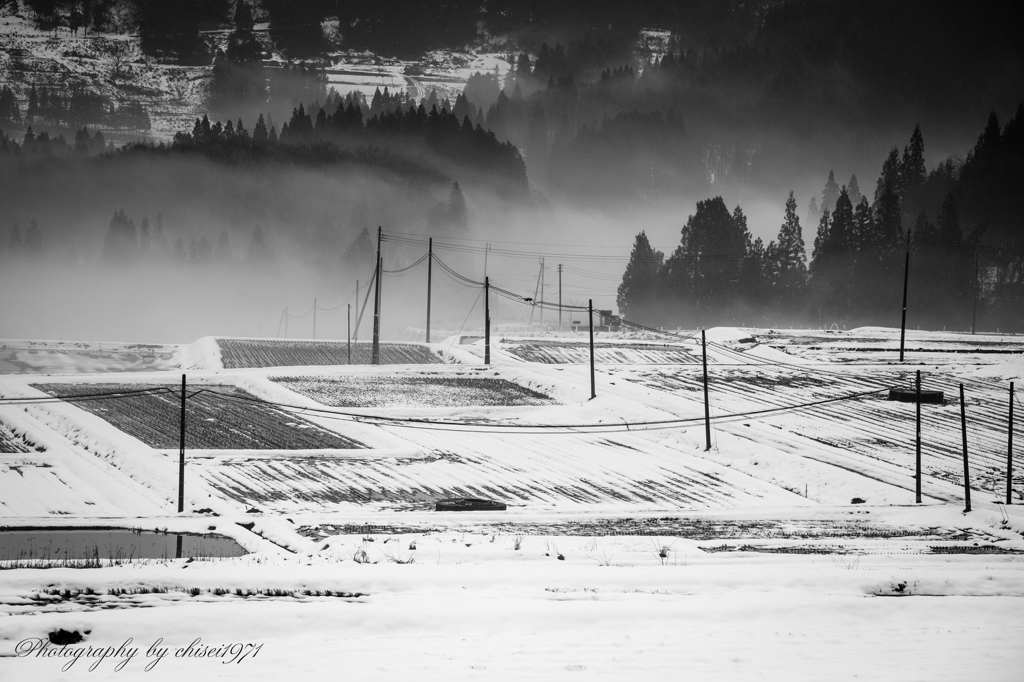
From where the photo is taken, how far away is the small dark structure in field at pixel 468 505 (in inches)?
1077

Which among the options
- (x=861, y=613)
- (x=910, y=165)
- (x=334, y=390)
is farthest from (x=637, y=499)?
(x=910, y=165)

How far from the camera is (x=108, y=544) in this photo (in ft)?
71.4

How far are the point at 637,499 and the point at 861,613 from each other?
1568 centimetres

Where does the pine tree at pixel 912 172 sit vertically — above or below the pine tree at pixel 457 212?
above

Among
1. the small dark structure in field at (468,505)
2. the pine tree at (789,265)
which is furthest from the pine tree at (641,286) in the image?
the small dark structure in field at (468,505)

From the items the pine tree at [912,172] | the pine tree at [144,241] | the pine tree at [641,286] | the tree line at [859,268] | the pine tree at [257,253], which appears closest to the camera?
the tree line at [859,268]

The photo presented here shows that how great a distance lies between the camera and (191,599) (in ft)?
49.8

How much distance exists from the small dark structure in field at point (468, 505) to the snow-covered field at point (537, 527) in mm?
1198

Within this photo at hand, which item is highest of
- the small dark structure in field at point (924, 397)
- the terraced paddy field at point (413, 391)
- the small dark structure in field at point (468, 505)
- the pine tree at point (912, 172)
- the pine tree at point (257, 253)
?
the pine tree at point (912, 172)

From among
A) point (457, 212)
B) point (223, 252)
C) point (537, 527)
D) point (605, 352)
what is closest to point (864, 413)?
point (605, 352)

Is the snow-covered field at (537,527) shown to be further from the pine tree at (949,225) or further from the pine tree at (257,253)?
the pine tree at (257,253)

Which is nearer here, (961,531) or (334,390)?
→ (961,531)

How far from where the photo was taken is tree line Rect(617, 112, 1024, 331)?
357 ft

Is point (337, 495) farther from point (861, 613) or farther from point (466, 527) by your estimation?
point (861, 613)
